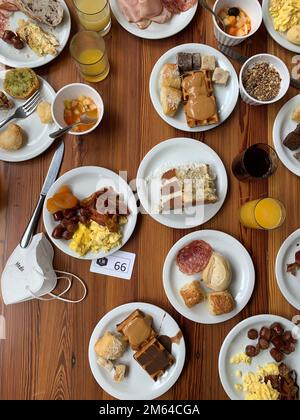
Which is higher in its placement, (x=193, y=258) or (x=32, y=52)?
(x=32, y=52)

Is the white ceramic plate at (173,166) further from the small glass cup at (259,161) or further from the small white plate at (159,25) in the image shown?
the small white plate at (159,25)

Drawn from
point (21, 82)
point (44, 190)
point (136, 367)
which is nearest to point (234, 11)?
point (21, 82)

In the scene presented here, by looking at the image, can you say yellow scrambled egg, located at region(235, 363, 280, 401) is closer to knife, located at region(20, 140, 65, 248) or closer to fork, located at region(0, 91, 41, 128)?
knife, located at region(20, 140, 65, 248)

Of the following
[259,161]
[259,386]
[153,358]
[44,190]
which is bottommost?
[259,386]

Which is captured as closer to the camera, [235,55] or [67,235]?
[67,235]

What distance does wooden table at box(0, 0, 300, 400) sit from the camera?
1489mm

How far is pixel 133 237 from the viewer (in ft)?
5.01

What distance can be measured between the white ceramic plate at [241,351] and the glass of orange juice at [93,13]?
1.19 meters

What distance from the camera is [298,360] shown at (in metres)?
1.48

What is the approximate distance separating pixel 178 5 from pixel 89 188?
758mm

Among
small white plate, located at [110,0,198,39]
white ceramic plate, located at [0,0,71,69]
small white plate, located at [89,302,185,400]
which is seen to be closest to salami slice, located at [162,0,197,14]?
small white plate, located at [110,0,198,39]

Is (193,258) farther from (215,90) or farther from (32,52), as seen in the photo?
(32,52)

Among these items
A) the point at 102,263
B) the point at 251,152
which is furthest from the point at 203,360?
the point at 251,152

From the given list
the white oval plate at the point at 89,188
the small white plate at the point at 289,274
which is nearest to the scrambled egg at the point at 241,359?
the small white plate at the point at 289,274
